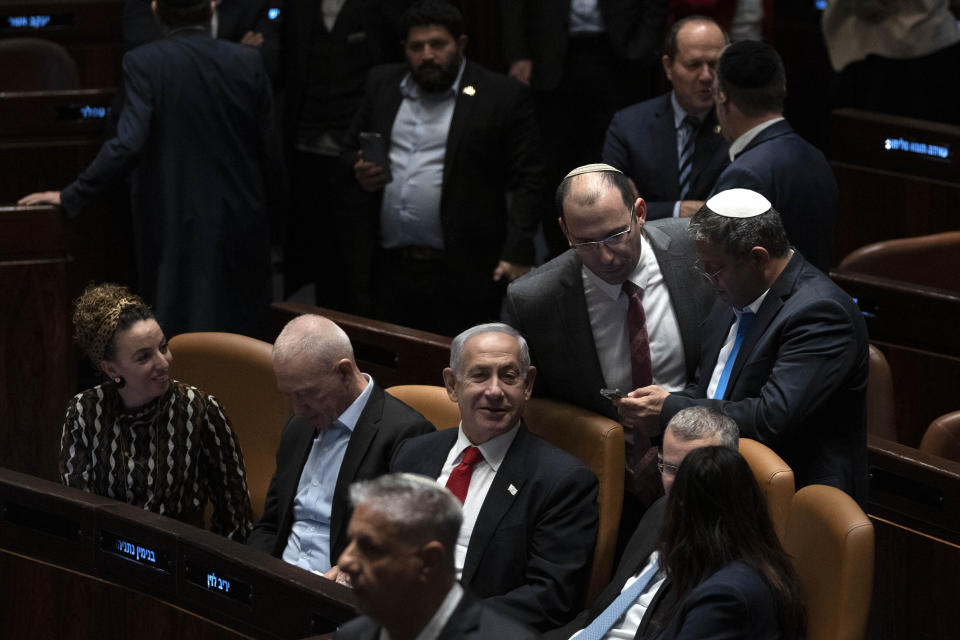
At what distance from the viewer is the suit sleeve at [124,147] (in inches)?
152

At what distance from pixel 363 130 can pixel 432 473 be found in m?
1.62

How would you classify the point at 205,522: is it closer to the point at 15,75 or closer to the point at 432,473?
the point at 432,473

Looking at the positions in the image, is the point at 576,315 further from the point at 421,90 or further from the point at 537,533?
the point at 421,90

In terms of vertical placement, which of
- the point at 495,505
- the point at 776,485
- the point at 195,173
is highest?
the point at 195,173

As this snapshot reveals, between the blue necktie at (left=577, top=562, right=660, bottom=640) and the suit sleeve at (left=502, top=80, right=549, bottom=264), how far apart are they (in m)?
1.53

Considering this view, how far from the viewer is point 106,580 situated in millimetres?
2768

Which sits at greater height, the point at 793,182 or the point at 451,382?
the point at 793,182

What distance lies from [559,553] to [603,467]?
0.61 feet

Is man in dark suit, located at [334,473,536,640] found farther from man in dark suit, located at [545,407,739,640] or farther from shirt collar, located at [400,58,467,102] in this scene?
shirt collar, located at [400,58,467,102]

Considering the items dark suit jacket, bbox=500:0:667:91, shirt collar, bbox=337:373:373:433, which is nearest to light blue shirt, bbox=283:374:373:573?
shirt collar, bbox=337:373:373:433

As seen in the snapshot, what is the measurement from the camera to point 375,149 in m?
3.87

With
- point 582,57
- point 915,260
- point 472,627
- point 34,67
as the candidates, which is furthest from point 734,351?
point 34,67

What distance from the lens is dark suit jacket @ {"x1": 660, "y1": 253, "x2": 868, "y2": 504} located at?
2.41 metres

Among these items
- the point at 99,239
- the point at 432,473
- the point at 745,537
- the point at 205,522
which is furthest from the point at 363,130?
the point at 745,537
